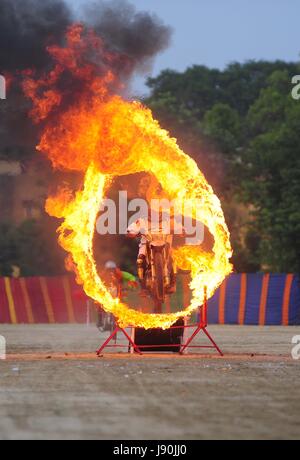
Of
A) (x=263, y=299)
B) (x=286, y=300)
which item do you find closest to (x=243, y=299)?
(x=263, y=299)

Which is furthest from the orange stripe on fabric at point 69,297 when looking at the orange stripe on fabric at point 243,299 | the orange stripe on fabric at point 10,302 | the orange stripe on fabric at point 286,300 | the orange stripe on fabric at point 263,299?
the orange stripe on fabric at point 286,300

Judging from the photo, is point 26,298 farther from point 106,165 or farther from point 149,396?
point 149,396

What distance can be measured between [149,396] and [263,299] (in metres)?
31.3

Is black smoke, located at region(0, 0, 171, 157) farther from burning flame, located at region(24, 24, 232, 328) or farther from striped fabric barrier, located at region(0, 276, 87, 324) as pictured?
striped fabric barrier, located at region(0, 276, 87, 324)

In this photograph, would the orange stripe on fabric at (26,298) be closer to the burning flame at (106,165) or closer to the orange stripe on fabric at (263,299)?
the orange stripe on fabric at (263,299)

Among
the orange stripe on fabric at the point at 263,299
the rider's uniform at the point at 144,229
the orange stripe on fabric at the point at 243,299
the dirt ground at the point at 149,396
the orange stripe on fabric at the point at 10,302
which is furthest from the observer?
the orange stripe on fabric at the point at 10,302

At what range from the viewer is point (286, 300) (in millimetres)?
45906

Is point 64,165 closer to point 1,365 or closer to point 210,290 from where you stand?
point 210,290

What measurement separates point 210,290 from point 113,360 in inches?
114

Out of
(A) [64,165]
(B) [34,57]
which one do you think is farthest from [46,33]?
(A) [64,165]

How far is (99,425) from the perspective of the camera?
12477mm

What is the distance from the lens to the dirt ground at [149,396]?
12180mm

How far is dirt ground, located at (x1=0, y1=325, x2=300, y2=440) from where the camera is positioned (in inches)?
480

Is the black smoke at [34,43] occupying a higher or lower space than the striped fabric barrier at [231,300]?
higher
